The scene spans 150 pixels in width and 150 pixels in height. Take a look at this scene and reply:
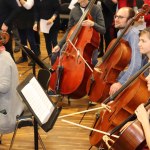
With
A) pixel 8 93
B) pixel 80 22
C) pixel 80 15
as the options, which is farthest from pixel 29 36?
pixel 8 93

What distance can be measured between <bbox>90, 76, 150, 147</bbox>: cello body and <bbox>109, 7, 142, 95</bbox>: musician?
41 centimetres

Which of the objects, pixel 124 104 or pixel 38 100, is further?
pixel 124 104

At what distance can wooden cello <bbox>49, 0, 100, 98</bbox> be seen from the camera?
13.6 ft

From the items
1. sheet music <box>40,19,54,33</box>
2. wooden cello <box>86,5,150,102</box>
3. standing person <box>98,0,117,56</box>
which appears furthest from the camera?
standing person <box>98,0,117,56</box>

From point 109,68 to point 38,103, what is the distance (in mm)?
1227

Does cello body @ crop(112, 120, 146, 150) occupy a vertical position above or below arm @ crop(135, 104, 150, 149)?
below

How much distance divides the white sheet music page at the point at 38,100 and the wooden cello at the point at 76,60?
1.45m

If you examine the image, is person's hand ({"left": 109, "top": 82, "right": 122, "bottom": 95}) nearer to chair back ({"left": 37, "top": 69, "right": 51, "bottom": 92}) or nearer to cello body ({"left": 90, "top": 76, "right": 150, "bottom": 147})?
cello body ({"left": 90, "top": 76, "right": 150, "bottom": 147})

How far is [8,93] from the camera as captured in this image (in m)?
3.13

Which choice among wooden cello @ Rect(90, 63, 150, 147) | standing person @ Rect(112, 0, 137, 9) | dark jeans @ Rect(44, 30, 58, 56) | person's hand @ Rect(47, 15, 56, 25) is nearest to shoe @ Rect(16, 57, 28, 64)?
dark jeans @ Rect(44, 30, 58, 56)

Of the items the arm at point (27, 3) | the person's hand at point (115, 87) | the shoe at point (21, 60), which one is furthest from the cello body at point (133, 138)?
the shoe at point (21, 60)

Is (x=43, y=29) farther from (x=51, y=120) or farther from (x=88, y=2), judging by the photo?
(x=51, y=120)

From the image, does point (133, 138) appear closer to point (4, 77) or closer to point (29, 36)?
point (4, 77)

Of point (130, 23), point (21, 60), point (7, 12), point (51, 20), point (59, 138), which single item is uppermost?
point (130, 23)
